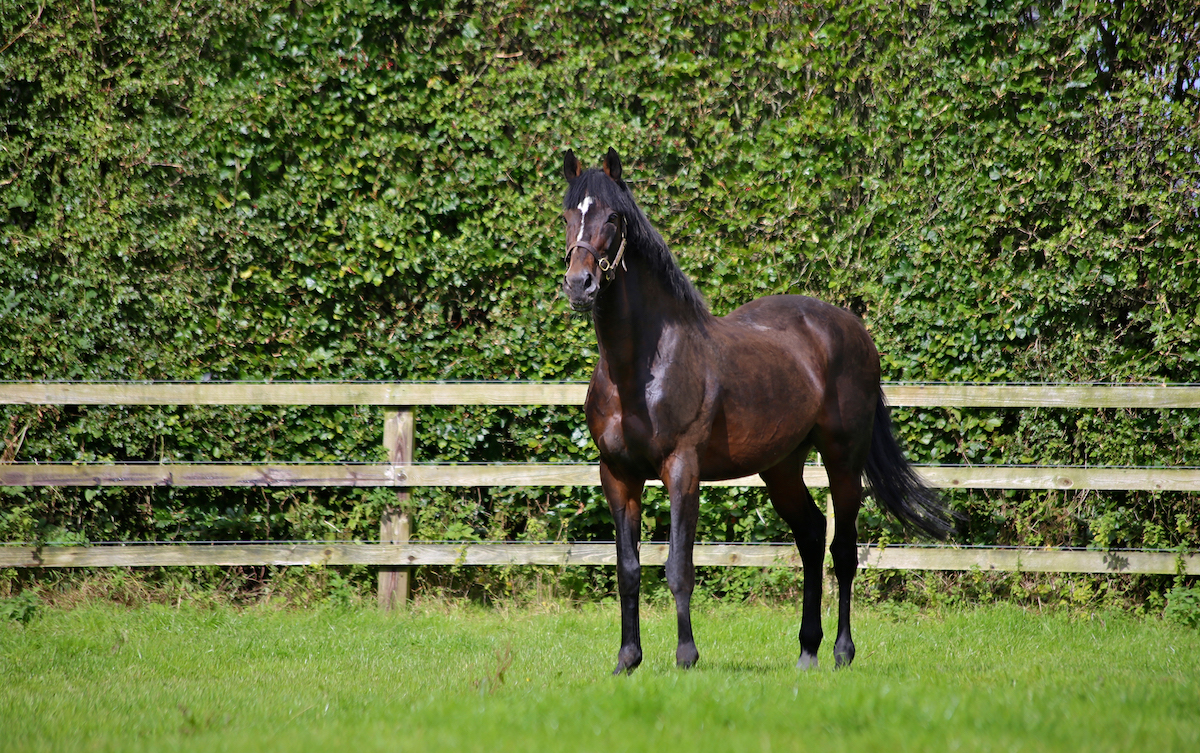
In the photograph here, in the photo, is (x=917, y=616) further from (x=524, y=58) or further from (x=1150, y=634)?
(x=524, y=58)

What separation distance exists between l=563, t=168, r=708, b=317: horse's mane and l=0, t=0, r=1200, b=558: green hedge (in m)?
2.30

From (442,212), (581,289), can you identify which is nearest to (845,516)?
(581,289)

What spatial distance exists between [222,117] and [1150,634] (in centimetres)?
696

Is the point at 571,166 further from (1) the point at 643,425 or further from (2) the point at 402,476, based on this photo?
(2) the point at 402,476

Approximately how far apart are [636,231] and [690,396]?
30.7 inches

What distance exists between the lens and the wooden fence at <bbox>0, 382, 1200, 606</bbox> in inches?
238

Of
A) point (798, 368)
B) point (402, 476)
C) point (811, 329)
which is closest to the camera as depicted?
point (798, 368)

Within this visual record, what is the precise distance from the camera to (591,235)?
390 centimetres

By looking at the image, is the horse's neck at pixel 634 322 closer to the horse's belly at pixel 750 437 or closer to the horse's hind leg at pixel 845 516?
the horse's belly at pixel 750 437

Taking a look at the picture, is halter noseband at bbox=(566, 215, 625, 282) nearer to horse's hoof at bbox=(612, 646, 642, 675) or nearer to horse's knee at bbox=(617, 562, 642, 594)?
horse's knee at bbox=(617, 562, 642, 594)

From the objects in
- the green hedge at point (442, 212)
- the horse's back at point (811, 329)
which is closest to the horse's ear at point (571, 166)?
the horse's back at point (811, 329)

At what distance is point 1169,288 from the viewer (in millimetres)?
6121

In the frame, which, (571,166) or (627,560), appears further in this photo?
(571,166)

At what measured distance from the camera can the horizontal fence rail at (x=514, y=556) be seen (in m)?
6.00
